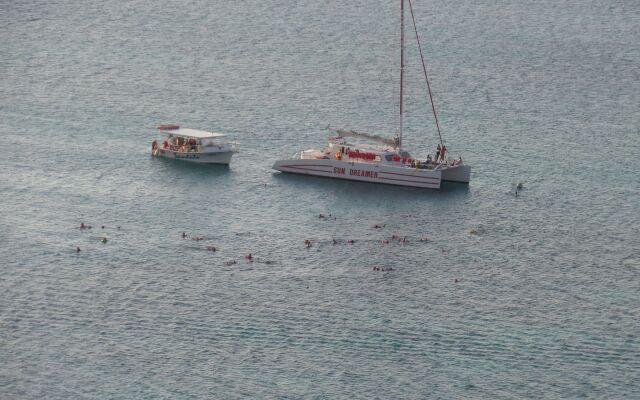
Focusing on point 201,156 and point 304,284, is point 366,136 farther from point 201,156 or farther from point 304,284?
point 304,284

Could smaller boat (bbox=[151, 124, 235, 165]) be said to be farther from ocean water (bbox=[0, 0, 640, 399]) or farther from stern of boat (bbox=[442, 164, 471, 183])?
stern of boat (bbox=[442, 164, 471, 183])

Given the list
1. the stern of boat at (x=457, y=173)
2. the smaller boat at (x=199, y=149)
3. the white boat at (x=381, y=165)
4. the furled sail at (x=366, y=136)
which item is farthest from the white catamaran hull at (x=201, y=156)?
the stern of boat at (x=457, y=173)

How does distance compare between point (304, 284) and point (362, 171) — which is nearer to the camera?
point (304, 284)

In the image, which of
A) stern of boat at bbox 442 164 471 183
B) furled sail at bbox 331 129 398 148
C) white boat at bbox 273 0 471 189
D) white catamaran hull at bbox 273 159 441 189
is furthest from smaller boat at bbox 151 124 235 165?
stern of boat at bbox 442 164 471 183

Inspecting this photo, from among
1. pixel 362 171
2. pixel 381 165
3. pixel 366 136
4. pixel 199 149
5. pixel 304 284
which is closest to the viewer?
pixel 304 284

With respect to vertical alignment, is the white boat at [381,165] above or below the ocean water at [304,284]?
above

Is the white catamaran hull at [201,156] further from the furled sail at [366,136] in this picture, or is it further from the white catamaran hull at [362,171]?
the furled sail at [366,136]

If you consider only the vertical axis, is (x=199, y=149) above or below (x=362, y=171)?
above

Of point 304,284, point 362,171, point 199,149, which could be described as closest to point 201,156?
point 199,149
